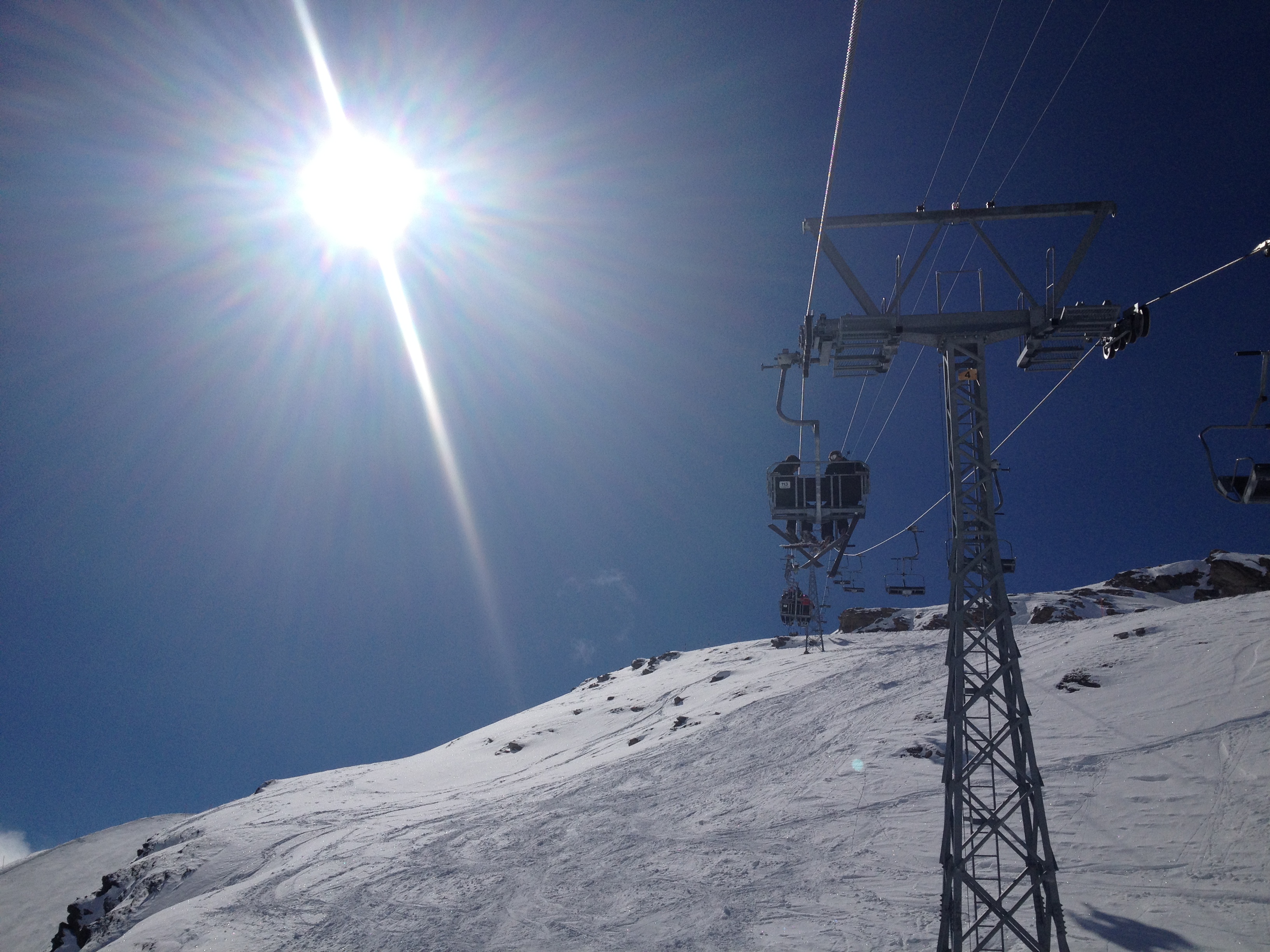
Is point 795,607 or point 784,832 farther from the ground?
point 795,607

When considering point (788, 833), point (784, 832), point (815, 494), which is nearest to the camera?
point (788, 833)

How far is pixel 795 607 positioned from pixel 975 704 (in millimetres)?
36345

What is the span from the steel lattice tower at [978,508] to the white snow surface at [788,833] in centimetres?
374

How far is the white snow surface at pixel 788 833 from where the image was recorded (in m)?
13.7

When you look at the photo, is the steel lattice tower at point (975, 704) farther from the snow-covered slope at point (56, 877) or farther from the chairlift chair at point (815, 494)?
the snow-covered slope at point (56, 877)

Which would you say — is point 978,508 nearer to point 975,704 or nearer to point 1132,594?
point 975,704

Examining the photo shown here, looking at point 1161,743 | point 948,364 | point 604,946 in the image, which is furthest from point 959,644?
point 1161,743

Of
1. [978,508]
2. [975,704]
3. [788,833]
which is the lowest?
[788,833]

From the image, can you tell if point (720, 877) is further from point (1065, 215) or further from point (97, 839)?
point (97, 839)

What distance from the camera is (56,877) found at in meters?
51.9

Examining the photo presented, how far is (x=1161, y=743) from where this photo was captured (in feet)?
58.8

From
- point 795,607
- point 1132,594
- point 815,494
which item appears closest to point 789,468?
point 815,494

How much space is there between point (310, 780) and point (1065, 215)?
4279 centimetres

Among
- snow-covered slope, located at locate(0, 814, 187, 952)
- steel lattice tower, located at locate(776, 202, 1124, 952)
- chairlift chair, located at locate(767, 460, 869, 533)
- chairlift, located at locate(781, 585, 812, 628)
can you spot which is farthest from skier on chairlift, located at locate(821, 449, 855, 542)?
snow-covered slope, located at locate(0, 814, 187, 952)
